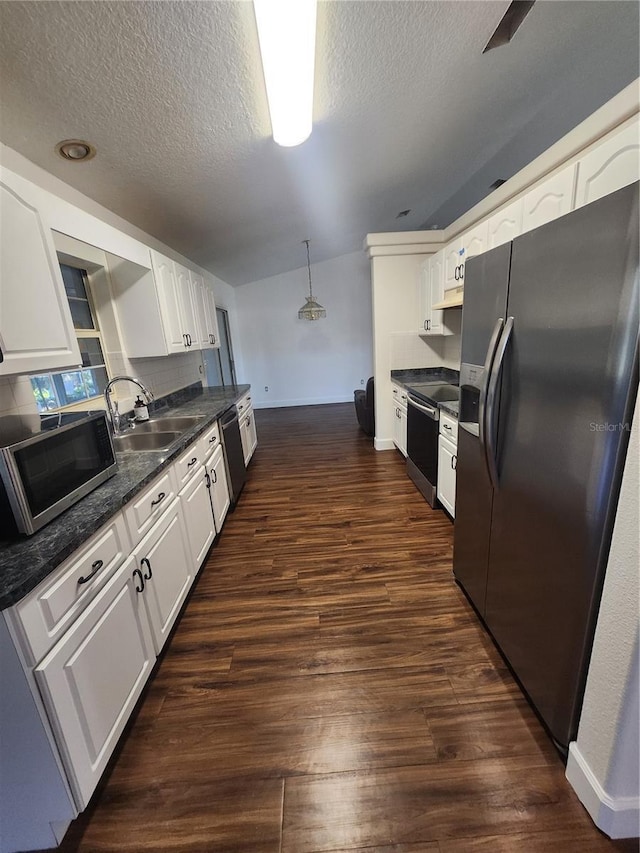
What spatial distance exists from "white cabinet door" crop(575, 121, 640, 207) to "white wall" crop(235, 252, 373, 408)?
551cm

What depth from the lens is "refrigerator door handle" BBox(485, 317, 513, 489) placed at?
47.3 inches

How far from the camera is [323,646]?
164 cm

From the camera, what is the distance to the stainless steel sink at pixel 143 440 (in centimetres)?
222

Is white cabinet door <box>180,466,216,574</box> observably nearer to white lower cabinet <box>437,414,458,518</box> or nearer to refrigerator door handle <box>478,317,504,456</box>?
refrigerator door handle <box>478,317,504,456</box>

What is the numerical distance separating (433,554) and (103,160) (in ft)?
10.3

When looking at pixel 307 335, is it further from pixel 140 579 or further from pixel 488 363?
pixel 140 579

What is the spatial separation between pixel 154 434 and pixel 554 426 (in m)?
2.31

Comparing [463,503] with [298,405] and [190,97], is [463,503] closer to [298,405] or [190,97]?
[190,97]

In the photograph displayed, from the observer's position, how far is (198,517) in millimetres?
2133

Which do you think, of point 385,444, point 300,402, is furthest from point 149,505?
point 300,402

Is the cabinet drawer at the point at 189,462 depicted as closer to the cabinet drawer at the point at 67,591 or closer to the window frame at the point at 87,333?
the cabinet drawer at the point at 67,591

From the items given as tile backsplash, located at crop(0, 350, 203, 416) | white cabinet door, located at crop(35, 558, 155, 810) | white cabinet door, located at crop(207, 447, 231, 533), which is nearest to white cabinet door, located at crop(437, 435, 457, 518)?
white cabinet door, located at crop(207, 447, 231, 533)

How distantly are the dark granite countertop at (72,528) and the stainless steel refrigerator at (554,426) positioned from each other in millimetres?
1486

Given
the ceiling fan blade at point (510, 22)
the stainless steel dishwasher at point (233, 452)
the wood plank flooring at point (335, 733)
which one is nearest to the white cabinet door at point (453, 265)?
Answer: the ceiling fan blade at point (510, 22)
